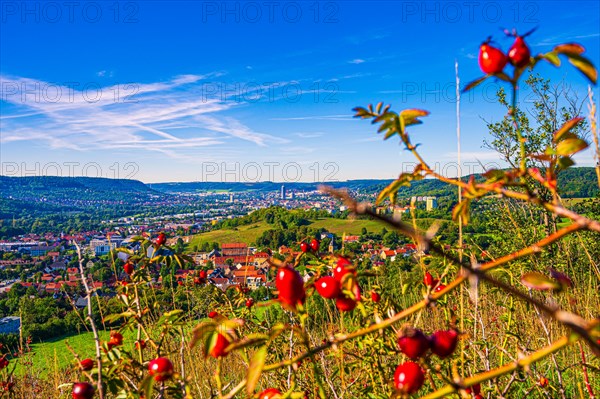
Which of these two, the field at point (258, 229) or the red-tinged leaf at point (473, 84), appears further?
the field at point (258, 229)

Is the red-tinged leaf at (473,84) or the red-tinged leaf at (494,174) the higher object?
the red-tinged leaf at (473,84)

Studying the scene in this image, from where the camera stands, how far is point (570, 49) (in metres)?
0.80

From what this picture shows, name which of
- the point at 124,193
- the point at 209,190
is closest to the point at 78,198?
the point at 124,193

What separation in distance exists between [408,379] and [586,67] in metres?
0.67

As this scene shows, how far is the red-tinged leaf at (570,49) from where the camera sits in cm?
80

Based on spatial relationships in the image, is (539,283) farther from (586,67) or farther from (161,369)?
(161,369)

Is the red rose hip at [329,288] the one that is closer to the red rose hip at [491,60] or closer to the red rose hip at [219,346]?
the red rose hip at [219,346]

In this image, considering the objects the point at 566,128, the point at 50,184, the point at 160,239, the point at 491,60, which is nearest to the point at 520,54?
the point at 491,60

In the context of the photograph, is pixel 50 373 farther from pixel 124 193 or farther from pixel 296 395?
pixel 124 193

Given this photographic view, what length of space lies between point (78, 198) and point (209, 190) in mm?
44219

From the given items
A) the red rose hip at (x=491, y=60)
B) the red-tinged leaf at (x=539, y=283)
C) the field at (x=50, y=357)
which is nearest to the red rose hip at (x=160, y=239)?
the field at (x=50, y=357)

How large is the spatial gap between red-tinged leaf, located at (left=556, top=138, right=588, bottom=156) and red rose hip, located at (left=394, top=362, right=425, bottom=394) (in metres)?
0.52

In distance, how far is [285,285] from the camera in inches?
33.9

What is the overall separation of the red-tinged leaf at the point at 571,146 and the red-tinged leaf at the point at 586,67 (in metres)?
0.11
